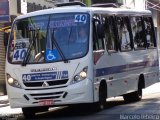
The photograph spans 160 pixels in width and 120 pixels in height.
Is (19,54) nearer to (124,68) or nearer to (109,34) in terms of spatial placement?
(109,34)

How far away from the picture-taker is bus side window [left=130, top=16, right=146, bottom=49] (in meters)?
18.3

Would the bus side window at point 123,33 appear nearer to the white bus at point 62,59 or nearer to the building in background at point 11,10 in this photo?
the white bus at point 62,59

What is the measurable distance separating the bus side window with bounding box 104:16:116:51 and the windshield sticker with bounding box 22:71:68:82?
6.80 feet

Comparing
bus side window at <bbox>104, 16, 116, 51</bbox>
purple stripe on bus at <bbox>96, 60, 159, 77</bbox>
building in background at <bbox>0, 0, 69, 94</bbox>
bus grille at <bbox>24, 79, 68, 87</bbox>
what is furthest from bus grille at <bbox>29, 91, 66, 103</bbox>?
building in background at <bbox>0, 0, 69, 94</bbox>

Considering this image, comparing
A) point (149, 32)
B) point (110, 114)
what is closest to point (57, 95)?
point (110, 114)

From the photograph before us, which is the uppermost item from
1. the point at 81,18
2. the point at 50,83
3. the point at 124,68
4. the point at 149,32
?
the point at 81,18

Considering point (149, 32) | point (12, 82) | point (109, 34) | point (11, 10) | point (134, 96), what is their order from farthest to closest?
point (11, 10)
point (149, 32)
point (134, 96)
point (109, 34)
point (12, 82)

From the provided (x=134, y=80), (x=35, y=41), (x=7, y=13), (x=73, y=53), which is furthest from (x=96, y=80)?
(x=7, y=13)

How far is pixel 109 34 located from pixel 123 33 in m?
1.29

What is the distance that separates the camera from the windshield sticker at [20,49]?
577 inches

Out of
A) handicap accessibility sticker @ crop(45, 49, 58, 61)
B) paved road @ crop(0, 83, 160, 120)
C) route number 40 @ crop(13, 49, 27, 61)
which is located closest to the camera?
paved road @ crop(0, 83, 160, 120)

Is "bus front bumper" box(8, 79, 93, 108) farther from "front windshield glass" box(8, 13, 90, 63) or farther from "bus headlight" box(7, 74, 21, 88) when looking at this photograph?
"front windshield glass" box(8, 13, 90, 63)

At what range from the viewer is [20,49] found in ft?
48.3

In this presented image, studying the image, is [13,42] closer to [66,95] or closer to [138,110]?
[66,95]
